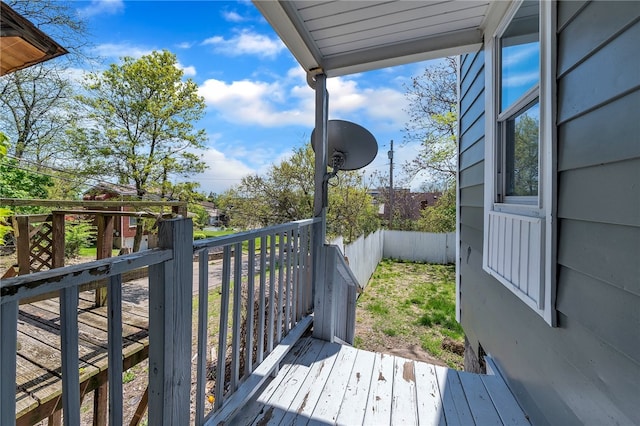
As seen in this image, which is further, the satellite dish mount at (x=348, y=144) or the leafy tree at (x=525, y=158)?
the satellite dish mount at (x=348, y=144)

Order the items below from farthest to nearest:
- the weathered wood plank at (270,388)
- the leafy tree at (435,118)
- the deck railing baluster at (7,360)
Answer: the leafy tree at (435,118)
the weathered wood plank at (270,388)
the deck railing baluster at (7,360)

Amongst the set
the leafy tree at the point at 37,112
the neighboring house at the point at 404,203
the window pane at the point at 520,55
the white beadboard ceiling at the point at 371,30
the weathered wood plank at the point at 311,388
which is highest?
the leafy tree at the point at 37,112

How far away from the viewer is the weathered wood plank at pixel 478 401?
146 centimetres

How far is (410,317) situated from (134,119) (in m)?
9.96

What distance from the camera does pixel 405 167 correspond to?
973 cm

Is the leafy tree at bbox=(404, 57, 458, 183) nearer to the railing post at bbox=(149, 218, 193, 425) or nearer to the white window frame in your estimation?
the white window frame

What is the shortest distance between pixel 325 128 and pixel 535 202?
1450mm

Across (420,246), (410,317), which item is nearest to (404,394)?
(410,317)

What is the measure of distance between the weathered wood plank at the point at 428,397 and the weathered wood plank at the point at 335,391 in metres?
0.41

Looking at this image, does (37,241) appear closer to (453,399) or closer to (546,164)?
(453,399)

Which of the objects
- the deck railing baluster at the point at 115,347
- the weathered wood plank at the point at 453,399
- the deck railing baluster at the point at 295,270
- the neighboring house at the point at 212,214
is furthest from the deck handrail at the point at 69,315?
the neighboring house at the point at 212,214

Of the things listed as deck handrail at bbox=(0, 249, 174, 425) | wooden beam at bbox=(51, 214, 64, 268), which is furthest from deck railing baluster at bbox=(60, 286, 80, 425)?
wooden beam at bbox=(51, 214, 64, 268)

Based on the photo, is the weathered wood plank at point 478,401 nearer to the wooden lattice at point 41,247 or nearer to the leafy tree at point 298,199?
the wooden lattice at point 41,247

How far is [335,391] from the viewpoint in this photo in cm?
165
